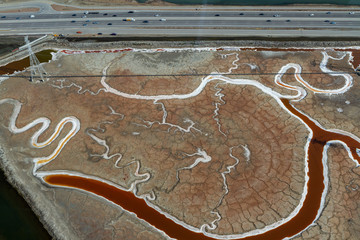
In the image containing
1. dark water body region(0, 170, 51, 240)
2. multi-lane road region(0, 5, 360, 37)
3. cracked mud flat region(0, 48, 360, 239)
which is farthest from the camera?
multi-lane road region(0, 5, 360, 37)

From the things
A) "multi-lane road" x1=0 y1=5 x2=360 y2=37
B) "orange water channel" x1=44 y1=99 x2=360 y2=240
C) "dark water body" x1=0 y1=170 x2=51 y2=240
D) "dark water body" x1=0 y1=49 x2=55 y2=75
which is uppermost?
"multi-lane road" x1=0 y1=5 x2=360 y2=37

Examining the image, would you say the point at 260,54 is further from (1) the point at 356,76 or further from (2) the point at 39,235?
(2) the point at 39,235

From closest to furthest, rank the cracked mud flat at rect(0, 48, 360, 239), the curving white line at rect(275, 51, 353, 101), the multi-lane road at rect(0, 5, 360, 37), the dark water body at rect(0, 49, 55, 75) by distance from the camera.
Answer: the cracked mud flat at rect(0, 48, 360, 239) < the curving white line at rect(275, 51, 353, 101) < the dark water body at rect(0, 49, 55, 75) < the multi-lane road at rect(0, 5, 360, 37)

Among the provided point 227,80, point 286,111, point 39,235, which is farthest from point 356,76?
point 39,235

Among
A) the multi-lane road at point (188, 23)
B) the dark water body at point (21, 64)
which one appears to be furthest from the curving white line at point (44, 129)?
the multi-lane road at point (188, 23)

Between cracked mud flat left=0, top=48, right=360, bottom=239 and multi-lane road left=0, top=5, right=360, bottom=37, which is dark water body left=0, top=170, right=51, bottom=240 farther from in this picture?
multi-lane road left=0, top=5, right=360, bottom=37

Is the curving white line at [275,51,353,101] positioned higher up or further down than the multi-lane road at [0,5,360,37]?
further down

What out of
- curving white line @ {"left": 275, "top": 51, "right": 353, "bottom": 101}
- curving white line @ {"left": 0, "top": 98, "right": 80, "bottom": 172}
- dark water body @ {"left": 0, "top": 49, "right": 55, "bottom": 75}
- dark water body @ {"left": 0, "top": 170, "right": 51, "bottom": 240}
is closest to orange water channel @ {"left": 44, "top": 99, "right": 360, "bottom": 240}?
curving white line @ {"left": 0, "top": 98, "right": 80, "bottom": 172}
